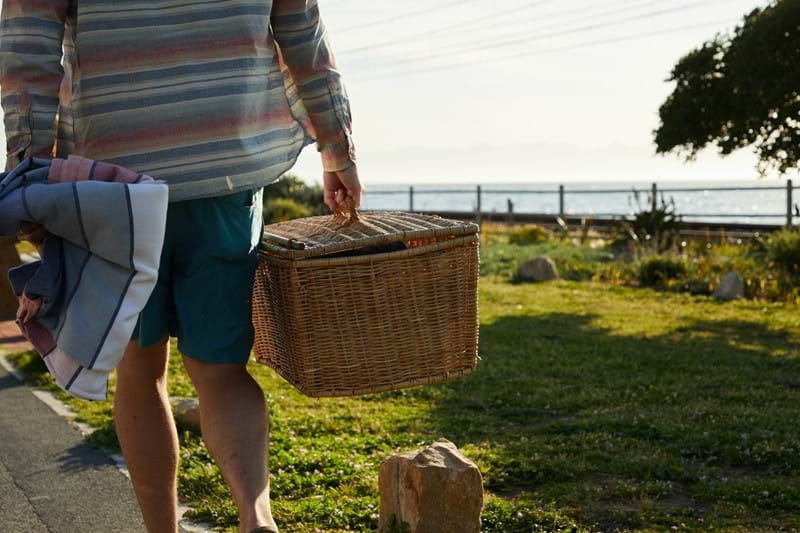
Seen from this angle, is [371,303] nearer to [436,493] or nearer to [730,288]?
[436,493]

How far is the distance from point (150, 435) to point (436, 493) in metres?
0.85

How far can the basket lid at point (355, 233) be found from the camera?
260 cm

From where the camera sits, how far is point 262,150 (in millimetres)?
2535

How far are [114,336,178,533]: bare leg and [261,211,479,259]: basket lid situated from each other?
0.41m

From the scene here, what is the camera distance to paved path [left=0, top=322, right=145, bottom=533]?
11.7 feet

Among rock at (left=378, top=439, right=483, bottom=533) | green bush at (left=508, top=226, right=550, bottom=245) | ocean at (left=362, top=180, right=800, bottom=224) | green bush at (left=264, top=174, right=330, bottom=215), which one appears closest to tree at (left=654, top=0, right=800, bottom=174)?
ocean at (left=362, top=180, right=800, bottom=224)

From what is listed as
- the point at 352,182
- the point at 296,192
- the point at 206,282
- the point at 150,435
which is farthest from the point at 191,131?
the point at 296,192

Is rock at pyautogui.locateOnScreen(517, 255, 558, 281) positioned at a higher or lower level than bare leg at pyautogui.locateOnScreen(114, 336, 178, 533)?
lower

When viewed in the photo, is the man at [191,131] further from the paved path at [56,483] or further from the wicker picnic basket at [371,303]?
the paved path at [56,483]

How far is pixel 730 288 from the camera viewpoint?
10.8 m

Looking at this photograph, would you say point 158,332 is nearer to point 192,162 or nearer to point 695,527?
point 192,162

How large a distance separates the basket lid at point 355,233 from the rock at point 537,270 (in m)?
9.93

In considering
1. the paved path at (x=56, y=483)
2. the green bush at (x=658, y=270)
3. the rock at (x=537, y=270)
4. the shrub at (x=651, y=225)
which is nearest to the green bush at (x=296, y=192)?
the shrub at (x=651, y=225)

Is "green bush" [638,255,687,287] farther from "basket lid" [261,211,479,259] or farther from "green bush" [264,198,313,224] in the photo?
"basket lid" [261,211,479,259]
